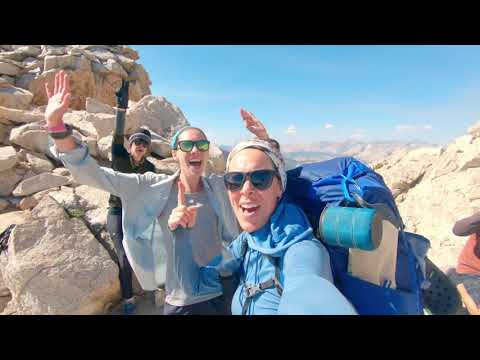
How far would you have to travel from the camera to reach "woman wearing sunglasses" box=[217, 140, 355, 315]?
1.62 m

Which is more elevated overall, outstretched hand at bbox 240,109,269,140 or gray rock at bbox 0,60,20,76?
gray rock at bbox 0,60,20,76

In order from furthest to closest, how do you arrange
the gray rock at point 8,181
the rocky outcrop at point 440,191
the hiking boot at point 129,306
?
the gray rock at point 8,181 → the rocky outcrop at point 440,191 → the hiking boot at point 129,306

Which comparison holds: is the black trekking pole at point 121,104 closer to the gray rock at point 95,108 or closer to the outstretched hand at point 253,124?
the outstretched hand at point 253,124

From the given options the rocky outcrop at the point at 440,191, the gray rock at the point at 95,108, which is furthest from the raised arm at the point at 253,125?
the gray rock at the point at 95,108

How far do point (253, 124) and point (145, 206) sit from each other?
1630 mm

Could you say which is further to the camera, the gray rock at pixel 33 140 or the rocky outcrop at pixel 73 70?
the rocky outcrop at pixel 73 70

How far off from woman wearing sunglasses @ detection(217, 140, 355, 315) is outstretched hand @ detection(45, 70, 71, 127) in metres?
1.72

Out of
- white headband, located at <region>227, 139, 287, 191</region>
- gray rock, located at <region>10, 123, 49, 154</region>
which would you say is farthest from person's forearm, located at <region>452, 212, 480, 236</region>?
gray rock, located at <region>10, 123, 49, 154</region>

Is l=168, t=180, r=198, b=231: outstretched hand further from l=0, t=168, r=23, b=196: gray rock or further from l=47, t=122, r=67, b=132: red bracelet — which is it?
l=0, t=168, r=23, b=196: gray rock

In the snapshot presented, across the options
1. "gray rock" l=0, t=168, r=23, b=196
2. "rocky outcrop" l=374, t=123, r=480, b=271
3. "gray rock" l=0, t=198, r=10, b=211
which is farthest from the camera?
"gray rock" l=0, t=168, r=23, b=196

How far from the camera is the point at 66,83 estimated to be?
8.61ft

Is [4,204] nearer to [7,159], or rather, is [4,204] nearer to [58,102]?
[7,159]

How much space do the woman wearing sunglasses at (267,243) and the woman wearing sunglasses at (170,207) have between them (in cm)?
51

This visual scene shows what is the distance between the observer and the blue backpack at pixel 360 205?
6.01 feet
